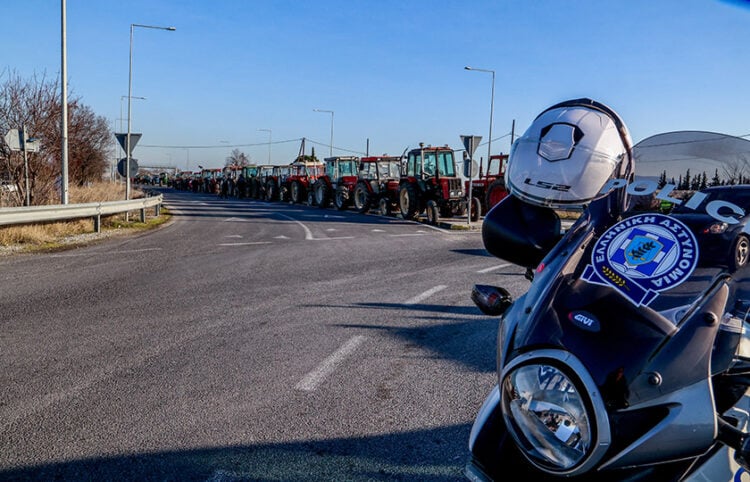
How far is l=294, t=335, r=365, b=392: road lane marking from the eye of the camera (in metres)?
4.19

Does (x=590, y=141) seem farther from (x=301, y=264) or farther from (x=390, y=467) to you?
(x=301, y=264)

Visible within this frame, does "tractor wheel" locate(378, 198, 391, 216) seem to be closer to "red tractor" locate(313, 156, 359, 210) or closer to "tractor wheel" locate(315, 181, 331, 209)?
"red tractor" locate(313, 156, 359, 210)

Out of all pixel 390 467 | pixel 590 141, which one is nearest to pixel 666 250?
pixel 590 141

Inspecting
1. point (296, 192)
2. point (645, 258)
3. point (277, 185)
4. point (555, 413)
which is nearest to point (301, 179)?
point (296, 192)

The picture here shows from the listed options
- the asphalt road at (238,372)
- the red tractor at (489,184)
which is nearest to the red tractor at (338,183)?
the red tractor at (489,184)

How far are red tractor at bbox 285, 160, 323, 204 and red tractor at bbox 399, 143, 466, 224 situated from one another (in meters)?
12.8

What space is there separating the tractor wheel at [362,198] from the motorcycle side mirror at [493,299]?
2355 cm

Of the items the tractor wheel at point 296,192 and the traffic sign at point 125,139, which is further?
the tractor wheel at point 296,192

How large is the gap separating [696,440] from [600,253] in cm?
48

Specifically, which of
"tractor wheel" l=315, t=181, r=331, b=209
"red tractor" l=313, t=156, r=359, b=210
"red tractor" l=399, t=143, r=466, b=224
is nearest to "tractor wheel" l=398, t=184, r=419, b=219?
"red tractor" l=399, t=143, r=466, b=224

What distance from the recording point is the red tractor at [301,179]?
3522cm

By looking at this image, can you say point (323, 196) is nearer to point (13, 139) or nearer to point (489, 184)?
point (489, 184)

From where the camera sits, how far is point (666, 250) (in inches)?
59.1

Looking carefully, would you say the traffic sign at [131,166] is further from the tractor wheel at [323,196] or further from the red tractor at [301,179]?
the red tractor at [301,179]
